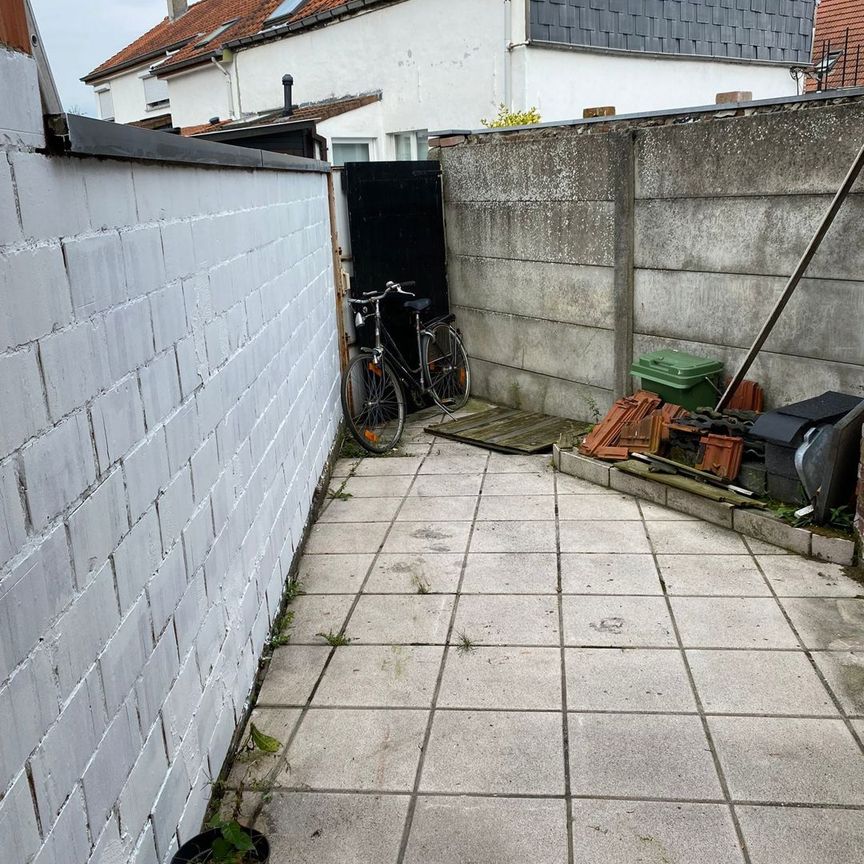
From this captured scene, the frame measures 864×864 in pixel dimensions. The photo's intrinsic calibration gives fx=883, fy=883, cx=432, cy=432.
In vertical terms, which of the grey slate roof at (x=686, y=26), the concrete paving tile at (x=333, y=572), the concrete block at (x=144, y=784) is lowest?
the concrete paving tile at (x=333, y=572)

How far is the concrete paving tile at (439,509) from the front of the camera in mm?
5336

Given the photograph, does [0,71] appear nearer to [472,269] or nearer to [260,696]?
[260,696]

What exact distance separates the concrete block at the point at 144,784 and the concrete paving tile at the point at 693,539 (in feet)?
9.81

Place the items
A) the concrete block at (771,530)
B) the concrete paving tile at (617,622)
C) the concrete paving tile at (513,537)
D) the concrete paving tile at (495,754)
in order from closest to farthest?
the concrete paving tile at (495,754) → the concrete paving tile at (617,622) → the concrete block at (771,530) → the concrete paving tile at (513,537)

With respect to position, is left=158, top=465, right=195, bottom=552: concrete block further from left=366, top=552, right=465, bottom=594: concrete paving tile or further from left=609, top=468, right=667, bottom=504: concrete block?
left=609, top=468, right=667, bottom=504: concrete block

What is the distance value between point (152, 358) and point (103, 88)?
23057 mm

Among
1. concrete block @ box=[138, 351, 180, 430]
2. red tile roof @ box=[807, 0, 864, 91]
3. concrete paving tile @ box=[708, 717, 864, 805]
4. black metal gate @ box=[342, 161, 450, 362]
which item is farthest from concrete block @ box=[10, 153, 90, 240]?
red tile roof @ box=[807, 0, 864, 91]

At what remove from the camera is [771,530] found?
4.66 metres

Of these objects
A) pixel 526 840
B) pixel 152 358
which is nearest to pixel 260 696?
pixel 526 840

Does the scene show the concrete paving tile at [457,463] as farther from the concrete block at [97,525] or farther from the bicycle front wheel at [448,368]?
the concrete block at [97,525]

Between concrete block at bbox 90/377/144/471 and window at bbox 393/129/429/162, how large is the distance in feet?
34.0

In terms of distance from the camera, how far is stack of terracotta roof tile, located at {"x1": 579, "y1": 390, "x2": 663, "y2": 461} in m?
5.67

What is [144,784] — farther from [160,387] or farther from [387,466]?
[387,466]

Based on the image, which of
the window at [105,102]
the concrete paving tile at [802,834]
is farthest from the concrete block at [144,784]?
the window at [105,102]
